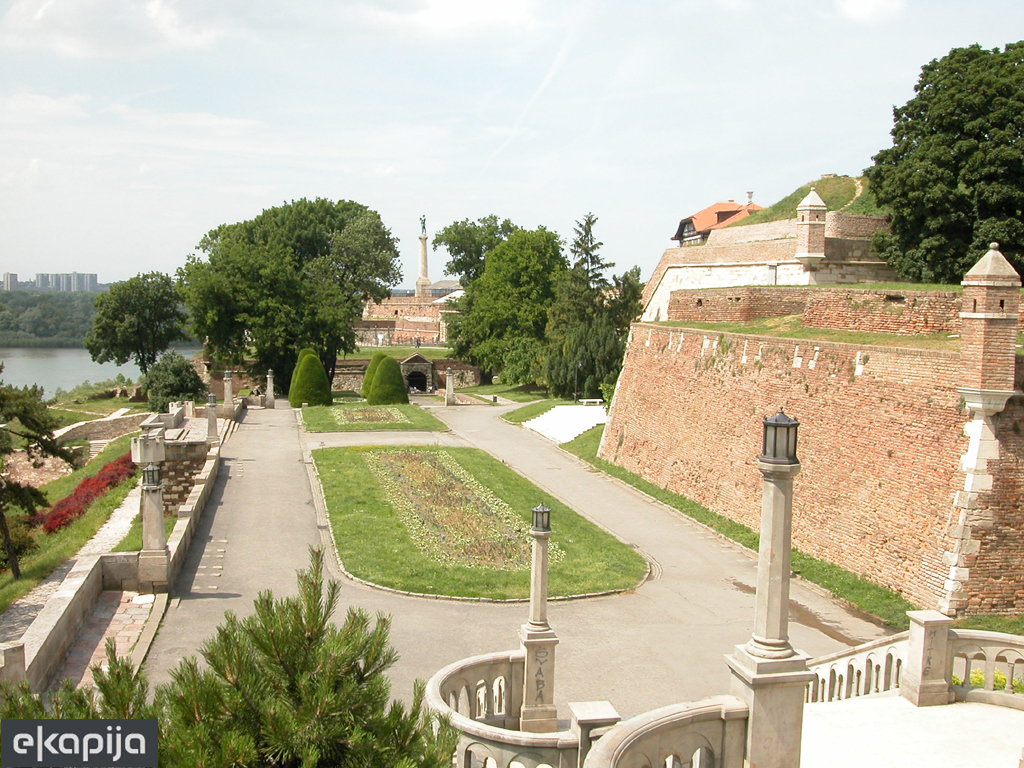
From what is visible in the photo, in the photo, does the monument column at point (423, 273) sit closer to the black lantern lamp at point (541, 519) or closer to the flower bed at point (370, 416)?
the flower bed at point (370, 416)

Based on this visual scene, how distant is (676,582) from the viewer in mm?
15773

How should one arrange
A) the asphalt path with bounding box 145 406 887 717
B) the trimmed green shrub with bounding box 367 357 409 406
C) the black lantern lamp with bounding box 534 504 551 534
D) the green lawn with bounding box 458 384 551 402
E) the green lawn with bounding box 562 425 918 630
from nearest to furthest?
the black lantern lamp with bounding box 534 504 551 534 < the asphalt path with bounding box 145 406 887 717 < the green lawn with bounding box 562 425 918 630 < the trimmed green shrub with bounding box 367 357 409 406 < the green lawn with bounding box 458 384 551 402

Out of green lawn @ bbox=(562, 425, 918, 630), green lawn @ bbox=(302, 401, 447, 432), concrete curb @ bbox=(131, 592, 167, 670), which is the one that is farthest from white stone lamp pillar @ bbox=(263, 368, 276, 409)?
concrete curb @ bbox=(131, 592, 167, 670)

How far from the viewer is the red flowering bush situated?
22837mm

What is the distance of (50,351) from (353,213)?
83.6 meters

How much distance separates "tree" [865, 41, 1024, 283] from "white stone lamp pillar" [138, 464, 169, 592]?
20.3 m

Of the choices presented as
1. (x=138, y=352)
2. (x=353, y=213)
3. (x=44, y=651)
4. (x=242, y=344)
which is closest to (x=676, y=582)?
(x=44, y=651)

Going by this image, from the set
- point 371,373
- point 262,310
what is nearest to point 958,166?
point 371,373

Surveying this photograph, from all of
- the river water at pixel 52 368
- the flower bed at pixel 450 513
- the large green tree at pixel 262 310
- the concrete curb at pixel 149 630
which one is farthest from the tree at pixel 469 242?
the concrete curb at pixel 149 630

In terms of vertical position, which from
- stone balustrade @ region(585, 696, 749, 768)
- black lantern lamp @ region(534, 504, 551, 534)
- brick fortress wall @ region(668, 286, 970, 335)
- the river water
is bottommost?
the river water

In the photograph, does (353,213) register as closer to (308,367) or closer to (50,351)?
(308,367)

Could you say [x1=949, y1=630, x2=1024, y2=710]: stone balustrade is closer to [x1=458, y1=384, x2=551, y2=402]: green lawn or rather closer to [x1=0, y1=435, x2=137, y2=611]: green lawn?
[x1=0, y1=435, x2=137, y2=611]: green lawn

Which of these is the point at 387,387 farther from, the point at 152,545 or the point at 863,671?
the point at 863,671

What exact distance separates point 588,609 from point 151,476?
7.05 m
